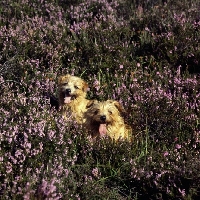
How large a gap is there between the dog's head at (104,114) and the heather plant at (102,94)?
0.18 m

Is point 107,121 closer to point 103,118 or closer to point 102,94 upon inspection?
point 103,118

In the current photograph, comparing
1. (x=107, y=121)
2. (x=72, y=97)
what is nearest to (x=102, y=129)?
(x=107, y=121)

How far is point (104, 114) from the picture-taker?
5.05 meters

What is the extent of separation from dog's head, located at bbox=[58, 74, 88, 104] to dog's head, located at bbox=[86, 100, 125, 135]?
379 mm

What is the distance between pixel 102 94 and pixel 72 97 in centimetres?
60

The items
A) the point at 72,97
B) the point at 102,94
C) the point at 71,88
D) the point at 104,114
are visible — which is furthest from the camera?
the point at 102,94

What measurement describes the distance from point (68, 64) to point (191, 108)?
8.08 feet

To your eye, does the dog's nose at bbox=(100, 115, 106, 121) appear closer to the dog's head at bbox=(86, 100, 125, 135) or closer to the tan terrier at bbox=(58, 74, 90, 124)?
the dog's head at bbox=(86, 100, 125, 135)

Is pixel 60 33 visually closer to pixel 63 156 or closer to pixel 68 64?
pixel 68 64

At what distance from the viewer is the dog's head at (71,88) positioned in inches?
219

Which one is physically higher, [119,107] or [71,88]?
[71,88]

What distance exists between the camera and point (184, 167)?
4016 mm

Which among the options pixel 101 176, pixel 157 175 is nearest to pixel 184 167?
pixel 157 175

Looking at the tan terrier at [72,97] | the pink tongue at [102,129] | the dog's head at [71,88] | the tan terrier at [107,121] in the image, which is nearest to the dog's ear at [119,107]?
the tan terrier at [107,121]
